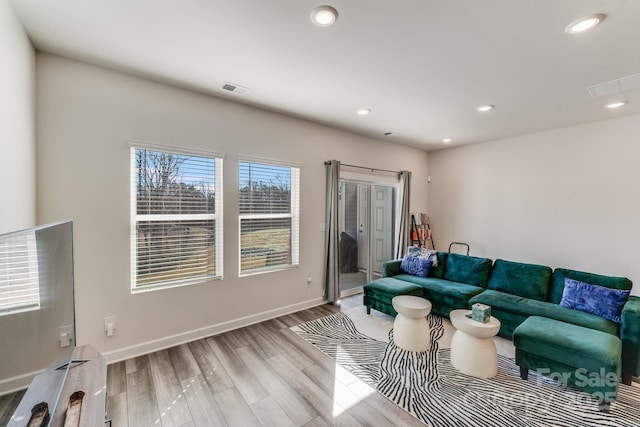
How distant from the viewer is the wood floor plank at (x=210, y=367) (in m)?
2.30

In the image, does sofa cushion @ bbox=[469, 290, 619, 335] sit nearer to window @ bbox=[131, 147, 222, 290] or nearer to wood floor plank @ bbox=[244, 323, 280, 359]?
wood floor plank @ bbox=[244, 323, 280, 359]

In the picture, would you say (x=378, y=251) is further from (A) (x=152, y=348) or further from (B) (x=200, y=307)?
(A) (x=152, y=348)

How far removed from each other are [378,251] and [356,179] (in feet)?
5.01

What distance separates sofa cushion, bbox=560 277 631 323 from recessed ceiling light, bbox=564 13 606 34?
2476 mm

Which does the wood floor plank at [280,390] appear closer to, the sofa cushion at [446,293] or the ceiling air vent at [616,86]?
the sofa cushion at [446,293]

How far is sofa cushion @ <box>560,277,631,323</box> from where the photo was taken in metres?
2.64

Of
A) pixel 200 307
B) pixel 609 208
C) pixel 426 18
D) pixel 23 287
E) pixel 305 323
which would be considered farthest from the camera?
pixel 609 208

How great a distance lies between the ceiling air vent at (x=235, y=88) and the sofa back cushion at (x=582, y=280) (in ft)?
13.8

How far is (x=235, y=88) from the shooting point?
292 centimetres

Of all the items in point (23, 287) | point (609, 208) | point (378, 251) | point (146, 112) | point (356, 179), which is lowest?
point (378, 251)

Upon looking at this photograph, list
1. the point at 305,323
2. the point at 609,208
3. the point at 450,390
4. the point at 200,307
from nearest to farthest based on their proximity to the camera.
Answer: the point at 450,390 < the point at 200,307 < the point at 305,323 < the point at 609,208

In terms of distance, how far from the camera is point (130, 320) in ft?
8.80

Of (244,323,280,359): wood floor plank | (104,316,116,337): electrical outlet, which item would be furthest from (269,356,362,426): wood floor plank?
(104,316,116,337): electrical outlet

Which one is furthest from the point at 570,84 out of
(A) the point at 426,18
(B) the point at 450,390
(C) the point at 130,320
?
(C) the point at 130,320
